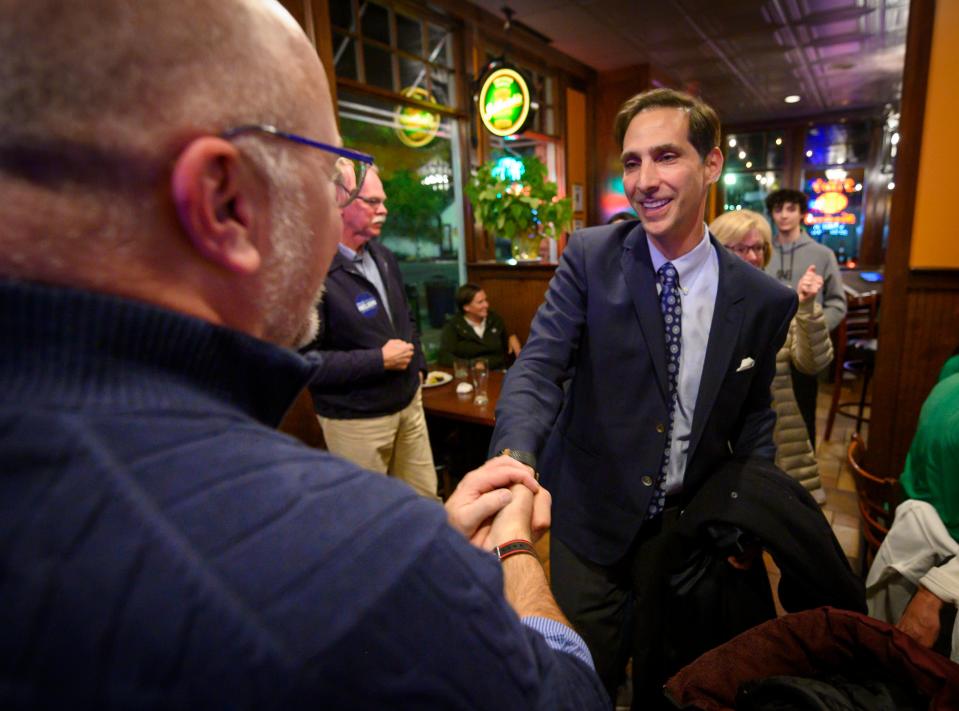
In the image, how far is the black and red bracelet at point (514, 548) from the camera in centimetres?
85

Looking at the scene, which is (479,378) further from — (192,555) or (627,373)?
(192,555)

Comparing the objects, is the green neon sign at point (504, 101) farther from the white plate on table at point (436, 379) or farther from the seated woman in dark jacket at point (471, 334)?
the white plate on table at point (436, 379)

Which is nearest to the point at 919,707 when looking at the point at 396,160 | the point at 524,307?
the point at 524,307

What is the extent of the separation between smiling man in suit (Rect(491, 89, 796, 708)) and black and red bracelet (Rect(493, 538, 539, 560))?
626 mm

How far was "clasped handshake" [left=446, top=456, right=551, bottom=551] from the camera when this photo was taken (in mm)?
904

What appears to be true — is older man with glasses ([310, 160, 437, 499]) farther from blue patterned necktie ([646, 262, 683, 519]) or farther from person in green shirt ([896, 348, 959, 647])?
person in green shirt ([896, 348, 959, 647])

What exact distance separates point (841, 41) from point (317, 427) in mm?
6899

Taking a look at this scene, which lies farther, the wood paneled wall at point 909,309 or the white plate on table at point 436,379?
the white plate on table at point 436,379

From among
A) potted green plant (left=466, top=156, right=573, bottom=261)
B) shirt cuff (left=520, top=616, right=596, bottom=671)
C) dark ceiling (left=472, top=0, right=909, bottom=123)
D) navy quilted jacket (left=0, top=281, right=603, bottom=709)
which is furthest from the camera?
dark ceiling (left=472, top=0, right=909, bottom=123)

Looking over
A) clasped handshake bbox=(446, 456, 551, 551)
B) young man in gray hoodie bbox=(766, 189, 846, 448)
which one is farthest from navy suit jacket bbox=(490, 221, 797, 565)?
young man in gray hoodie bbox=(766, 189, 846, 448)

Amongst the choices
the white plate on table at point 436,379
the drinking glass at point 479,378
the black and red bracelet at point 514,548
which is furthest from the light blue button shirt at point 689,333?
the white plate on table at point 436,379

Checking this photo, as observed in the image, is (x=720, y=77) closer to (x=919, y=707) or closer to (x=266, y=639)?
(x=919, y=707)

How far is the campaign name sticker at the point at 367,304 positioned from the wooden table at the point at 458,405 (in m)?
0.72

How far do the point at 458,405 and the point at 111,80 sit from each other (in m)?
2.64
